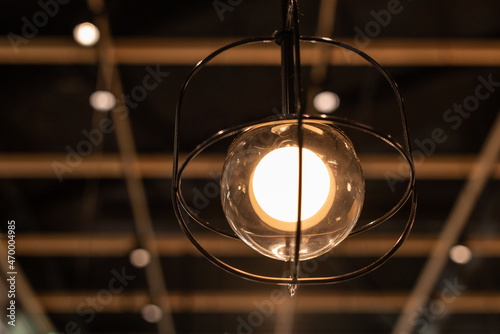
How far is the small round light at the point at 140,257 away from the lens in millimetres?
4383

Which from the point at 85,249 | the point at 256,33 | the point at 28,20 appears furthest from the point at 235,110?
the point at 85,249

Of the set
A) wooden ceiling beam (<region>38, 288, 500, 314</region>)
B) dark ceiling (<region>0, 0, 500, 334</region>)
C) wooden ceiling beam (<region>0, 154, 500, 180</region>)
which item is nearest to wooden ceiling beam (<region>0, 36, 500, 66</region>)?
dark ceiling (<region>0, 0, 500, 334</region>)

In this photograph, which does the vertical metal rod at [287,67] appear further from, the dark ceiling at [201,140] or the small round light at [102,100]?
the small round light at [102,100]

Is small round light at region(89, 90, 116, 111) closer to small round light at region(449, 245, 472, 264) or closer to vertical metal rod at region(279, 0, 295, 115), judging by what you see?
vertical metal rod at region(279, 0, 295, 115)

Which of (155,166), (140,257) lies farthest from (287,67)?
(140,257)

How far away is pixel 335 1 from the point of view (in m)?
2.61

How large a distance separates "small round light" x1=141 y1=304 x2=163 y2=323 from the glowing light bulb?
435 centimetres

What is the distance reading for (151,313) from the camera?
5.33 m

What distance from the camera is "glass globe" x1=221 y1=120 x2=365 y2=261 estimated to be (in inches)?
41.2

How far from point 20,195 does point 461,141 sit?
2.61 metres

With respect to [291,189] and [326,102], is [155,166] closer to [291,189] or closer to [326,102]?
[326,102]

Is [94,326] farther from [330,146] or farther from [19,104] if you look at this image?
[330,146]

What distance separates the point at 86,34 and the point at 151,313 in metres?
3.19

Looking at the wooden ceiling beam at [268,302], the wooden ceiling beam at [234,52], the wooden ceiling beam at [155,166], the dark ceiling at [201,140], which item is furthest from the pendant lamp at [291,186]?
the wooden ceiling beam at [268,302]
